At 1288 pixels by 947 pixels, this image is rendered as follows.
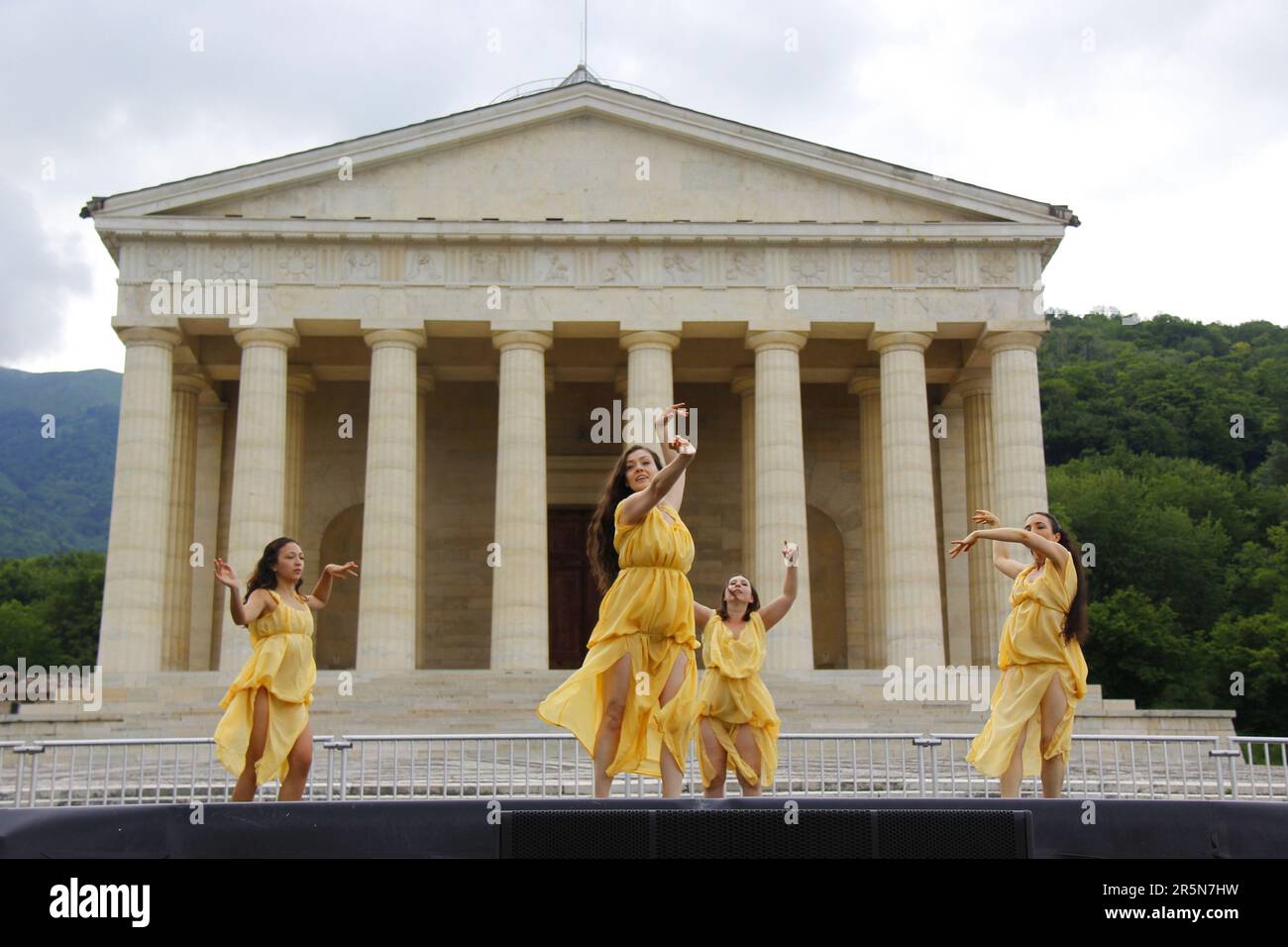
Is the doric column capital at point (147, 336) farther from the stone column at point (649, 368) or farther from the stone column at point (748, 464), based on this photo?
the stone column at point (748, 464)

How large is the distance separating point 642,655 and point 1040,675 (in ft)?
13.5

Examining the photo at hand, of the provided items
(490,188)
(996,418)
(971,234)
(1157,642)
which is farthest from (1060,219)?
(1157,642)

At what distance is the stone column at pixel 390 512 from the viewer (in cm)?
3838

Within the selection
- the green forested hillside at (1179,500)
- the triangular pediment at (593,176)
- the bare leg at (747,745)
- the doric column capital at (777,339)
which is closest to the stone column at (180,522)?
the triangular pediment at (593,176)

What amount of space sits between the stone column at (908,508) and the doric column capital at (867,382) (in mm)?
3957

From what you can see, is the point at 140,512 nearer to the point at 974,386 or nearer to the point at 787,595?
the point at 974,386

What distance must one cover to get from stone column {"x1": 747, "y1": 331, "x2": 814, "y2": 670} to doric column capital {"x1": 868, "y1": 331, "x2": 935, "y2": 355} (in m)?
2.24

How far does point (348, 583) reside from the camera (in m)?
47.8

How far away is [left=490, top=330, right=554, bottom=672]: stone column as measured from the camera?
38438 millimetres

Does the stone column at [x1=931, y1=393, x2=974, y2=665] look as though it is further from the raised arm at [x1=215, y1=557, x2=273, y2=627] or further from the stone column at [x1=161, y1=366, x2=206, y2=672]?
the raised arm at [x1=215, y1=557, x2=273, y2=627]

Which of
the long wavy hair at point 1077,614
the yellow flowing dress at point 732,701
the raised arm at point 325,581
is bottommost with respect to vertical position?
the yellow flowing dress at point 732,701

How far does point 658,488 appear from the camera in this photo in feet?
34.4
